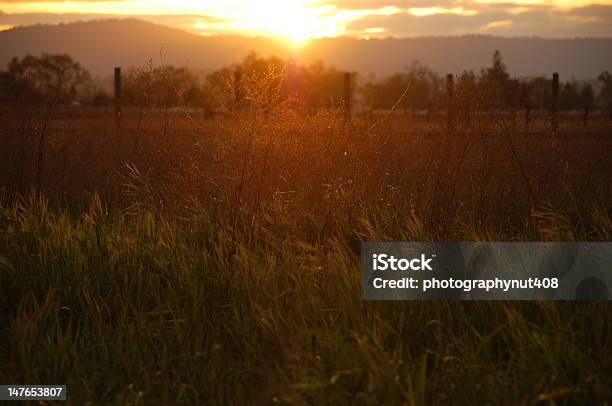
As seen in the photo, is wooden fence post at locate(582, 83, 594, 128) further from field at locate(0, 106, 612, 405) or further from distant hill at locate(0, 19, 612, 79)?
distant hill at locate(0, 19, 612, 79)

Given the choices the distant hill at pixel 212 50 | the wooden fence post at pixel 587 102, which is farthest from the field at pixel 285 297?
the distant hill at pixel 212 50

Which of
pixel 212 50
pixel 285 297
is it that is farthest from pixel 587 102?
pixel 212 50

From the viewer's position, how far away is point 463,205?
477 centimetres

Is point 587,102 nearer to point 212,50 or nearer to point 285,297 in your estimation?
point 285,297

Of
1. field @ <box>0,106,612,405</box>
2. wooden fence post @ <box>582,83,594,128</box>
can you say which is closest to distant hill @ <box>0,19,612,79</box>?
wooden fence post @ <box>582,83,594,128</box>

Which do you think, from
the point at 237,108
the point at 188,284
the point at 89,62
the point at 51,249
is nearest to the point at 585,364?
the point at 188,284

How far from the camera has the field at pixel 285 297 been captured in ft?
9.17

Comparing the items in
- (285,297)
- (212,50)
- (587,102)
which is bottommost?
(285,297)

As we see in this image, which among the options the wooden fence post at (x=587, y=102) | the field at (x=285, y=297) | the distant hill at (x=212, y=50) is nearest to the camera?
the field at (x=285, y=297)

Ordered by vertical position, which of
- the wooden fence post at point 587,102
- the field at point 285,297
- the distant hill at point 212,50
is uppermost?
the distant hill at point 212,50

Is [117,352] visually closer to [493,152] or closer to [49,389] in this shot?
[49,389]

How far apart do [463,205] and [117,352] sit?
2.53 metres

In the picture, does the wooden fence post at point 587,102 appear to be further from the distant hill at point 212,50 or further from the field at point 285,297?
the distant hill at point 212,50

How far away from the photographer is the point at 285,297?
11.6ft
